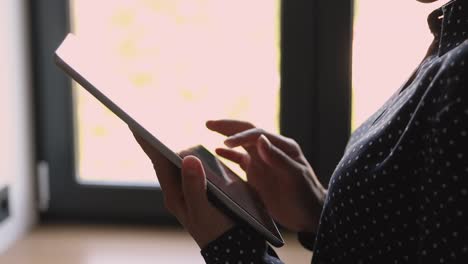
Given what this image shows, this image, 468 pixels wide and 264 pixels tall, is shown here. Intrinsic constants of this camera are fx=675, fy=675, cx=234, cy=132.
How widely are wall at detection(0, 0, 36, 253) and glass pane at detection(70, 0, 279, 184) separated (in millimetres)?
111

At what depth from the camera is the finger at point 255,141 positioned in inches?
34.7

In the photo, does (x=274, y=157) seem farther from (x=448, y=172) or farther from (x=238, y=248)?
(x=448, y=172)

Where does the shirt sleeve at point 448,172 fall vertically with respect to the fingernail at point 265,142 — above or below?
above

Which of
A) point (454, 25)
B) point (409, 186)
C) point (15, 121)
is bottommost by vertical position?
point (15, 121)

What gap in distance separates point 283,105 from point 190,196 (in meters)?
0.69

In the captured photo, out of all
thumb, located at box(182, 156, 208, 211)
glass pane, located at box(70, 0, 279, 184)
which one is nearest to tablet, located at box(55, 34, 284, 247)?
thumb, located at box(182, 156, 208, 211)

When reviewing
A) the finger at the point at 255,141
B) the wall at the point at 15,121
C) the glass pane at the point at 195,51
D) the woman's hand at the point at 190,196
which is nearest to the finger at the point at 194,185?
the woman's hand at the point at 190,196

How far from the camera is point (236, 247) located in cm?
70

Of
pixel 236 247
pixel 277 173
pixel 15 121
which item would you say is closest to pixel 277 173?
pixel 277 173

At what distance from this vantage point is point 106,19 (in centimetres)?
140

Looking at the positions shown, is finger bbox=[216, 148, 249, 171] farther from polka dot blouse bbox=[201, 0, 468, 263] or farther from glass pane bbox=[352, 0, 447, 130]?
glass pane bbox=[352, 0, 447, 130]

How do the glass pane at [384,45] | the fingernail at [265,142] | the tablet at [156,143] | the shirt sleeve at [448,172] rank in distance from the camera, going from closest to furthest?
the shirt sleeve at [448,172] → the tablet at [156,143] → the fingernail at [265,142] → the glass pane at [384,45]

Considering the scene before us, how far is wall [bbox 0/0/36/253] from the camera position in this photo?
4.35 ft

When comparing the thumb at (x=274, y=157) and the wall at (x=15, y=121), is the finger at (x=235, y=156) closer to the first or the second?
the thumb at (x=274, y=157)
